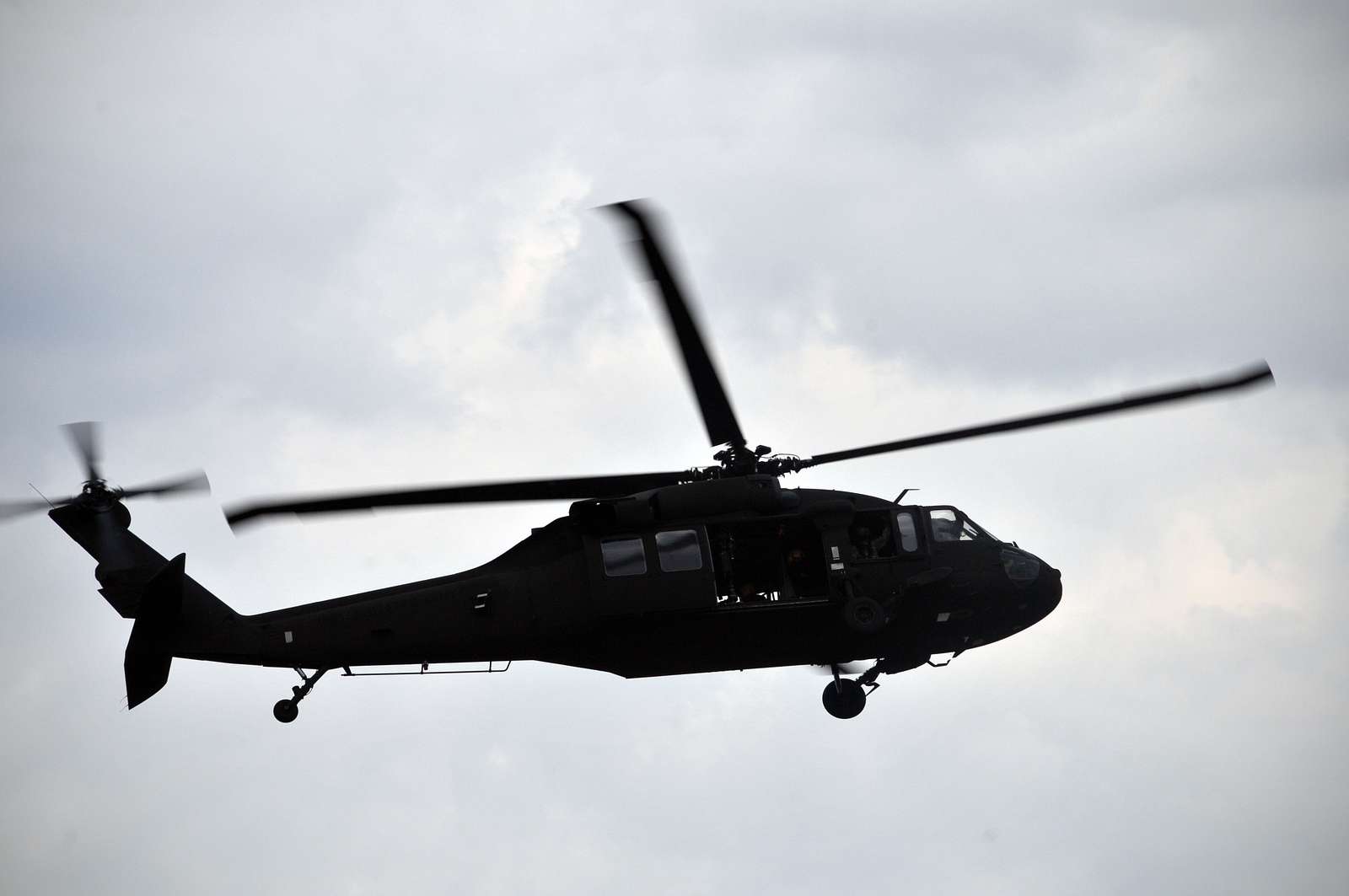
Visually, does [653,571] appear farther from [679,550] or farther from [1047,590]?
[1047,590]

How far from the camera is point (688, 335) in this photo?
807 inches

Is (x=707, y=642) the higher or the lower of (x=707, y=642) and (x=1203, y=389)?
the lower

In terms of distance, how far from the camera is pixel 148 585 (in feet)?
79.9

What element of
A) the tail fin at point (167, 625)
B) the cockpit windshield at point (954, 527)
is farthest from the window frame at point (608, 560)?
the tail fin at point (167, 625)

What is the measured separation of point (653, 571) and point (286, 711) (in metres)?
7.16

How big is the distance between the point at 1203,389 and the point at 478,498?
468 inches

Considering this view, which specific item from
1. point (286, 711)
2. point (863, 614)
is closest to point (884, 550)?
point (863, 614)

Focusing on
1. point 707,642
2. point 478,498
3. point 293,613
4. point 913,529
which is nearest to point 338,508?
point 478,498

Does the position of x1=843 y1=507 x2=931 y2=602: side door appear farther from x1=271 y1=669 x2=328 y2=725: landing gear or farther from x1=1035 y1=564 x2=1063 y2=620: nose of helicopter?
x1=271 y1=669 x2=328 y2=725: landing gear

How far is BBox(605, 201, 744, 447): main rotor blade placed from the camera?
60.3 ft

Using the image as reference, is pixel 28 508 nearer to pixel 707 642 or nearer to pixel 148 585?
pixel 148 585

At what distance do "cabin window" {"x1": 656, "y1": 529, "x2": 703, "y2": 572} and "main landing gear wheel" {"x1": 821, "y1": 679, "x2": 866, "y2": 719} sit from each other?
4.04 m

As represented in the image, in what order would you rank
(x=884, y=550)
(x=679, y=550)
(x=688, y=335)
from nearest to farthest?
Answer: (x=688, y=335) → (x=679, y=550) → (x=884, y=550)

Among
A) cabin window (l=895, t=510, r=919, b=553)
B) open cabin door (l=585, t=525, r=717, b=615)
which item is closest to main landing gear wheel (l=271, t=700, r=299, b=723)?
open cabin door (l=585, t=525, r=717, b=615)
